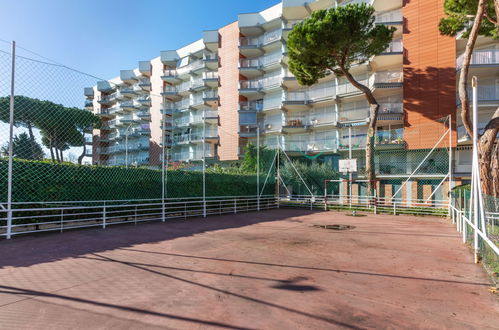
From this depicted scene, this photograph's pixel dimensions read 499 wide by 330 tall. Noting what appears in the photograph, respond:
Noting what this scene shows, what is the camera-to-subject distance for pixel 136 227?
355 inches

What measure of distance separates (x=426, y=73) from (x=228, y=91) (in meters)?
18.2

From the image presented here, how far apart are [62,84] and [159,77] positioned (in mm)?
32338

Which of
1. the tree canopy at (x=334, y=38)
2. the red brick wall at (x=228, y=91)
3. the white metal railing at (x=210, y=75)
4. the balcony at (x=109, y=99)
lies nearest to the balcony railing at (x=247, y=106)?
the red brick wall at (x=228, y=91)

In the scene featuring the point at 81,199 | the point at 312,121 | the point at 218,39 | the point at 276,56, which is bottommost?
the point at 81,199

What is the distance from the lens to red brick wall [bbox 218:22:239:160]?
28.8 metres

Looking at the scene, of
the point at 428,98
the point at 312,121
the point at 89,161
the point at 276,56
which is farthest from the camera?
the point at 276,56

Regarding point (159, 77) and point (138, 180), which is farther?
point (159, 77)

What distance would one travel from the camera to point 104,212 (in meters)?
8.80

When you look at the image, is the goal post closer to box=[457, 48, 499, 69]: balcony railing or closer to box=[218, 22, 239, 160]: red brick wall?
box=[457, 48, 499, 69]: balcony railing

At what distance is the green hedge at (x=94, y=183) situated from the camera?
7.52 meters

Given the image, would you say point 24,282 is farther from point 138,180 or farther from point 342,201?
point 342,201

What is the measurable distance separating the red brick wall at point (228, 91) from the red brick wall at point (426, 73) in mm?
15614

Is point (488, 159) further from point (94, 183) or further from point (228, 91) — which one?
point (228, 91)

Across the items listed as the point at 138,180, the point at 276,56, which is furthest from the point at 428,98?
the point at 138,180
